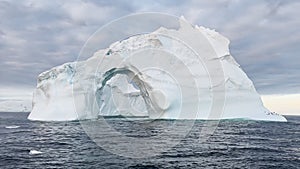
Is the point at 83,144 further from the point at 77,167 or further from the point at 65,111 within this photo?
the point at 65,111

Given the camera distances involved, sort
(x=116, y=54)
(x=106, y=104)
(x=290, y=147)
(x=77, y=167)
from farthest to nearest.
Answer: (x=106, y=104) < (x=116, y=54) < (x=290, y=147) < (x=77, y=167)

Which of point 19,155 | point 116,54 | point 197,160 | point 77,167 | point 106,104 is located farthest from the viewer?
point 106,104

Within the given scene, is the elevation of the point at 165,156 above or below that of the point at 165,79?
below

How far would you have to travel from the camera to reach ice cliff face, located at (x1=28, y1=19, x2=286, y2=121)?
42406mm

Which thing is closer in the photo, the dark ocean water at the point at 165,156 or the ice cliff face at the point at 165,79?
the dark ocean water at the point at 165,156

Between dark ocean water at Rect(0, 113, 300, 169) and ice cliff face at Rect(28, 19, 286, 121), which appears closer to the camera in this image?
dark ocean water at Rect(0, 113, 300, 169)

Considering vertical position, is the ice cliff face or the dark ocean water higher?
the ice cliff face

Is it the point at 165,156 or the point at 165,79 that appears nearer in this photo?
the point at 165,156

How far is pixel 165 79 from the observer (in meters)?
44.4

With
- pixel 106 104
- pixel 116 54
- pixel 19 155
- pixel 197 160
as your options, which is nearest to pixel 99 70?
pixel 116 54

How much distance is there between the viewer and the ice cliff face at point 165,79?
42406mm

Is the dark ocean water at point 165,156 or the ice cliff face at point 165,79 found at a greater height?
the ice cliff face at point 165,79

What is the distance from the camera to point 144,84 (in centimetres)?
4450

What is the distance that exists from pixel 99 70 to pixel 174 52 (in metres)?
10.8
